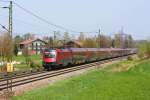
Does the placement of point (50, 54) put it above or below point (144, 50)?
below

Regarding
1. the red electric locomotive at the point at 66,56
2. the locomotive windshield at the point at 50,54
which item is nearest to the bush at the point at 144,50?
the red electric locomotive at the point at 66,56

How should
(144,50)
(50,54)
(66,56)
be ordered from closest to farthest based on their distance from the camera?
(50,54) < (66,56) < (144,50)

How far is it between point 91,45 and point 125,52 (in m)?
23.7

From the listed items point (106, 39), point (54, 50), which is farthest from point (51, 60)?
point (106, 39)

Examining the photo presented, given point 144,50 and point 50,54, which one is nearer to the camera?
point 50,54

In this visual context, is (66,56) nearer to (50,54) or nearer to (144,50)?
(50,54)

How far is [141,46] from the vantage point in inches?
3590

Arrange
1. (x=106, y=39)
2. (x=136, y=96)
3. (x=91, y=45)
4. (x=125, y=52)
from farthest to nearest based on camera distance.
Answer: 1. (x=106, y=39)
2. (x=91, y=45)
3. (x=125, y=52)
4. (x=136, y=96)

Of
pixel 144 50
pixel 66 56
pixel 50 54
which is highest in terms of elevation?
pixel 144 50

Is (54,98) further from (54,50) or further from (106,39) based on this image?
(106,39)

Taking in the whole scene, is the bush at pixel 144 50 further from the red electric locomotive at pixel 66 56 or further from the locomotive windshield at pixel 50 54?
the locomotive windshield at pixel 50 54

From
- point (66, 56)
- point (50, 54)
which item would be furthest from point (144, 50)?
point (50, 54)

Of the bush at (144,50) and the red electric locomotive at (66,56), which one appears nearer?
the red electric locomotive at (66,56)

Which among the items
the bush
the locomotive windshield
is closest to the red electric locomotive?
the locomotive windshield
